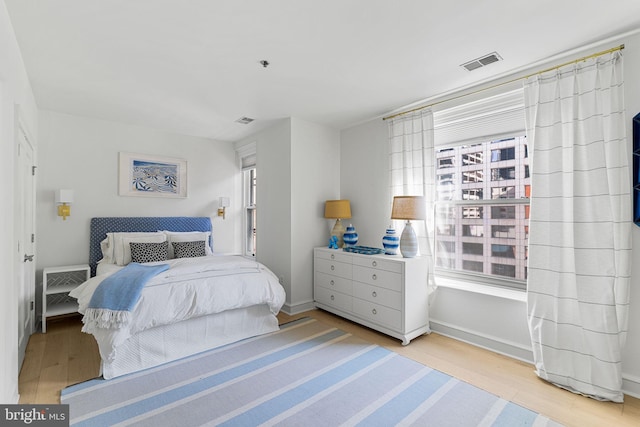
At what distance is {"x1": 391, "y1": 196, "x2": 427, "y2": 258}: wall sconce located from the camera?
3096 millimetres

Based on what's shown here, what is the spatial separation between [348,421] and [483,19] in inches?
105

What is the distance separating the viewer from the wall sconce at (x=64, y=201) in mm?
3578

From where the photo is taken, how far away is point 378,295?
10.4 feet

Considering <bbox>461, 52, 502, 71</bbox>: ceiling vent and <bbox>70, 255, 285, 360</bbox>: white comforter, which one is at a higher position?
<bbox>461, 52, 502, 71</bbox>: ceiling vent

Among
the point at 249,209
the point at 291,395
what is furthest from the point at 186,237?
the point at 291,395

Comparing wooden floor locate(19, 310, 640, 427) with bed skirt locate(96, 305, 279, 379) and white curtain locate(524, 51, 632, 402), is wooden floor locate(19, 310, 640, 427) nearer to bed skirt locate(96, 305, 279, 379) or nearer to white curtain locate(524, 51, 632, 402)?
white curtain locate(524, 51, 632, 402)

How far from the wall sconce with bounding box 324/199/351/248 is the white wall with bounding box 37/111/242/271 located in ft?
6.58

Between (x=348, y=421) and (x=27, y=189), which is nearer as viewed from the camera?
(x=348, y=421)

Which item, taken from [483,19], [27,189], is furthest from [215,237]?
[483,19]

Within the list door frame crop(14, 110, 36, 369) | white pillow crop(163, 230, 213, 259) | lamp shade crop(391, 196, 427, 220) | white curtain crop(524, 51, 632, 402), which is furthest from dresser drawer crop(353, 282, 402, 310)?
door frame crop(14, 110, 36, 369)

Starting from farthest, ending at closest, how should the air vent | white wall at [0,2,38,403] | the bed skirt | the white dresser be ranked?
the air vent → the white dresser → the bed skirt → white wall at [0,2,38,403]

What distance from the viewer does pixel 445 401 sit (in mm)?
2037

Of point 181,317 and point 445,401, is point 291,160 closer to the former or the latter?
point 181,317

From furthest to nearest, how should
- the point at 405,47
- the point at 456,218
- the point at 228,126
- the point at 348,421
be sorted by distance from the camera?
the point at 228,126
the point at 456,218
the point at 405,47
the point at 348,421
